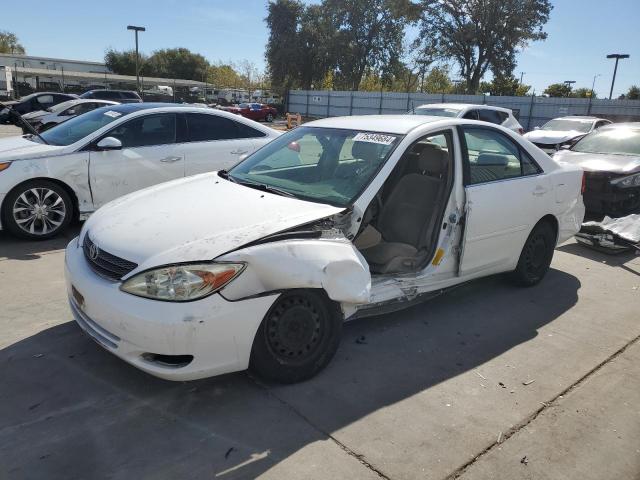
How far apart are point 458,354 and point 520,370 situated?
1.38 ft

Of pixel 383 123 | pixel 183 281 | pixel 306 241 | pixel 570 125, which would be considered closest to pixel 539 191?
pixel 383 123

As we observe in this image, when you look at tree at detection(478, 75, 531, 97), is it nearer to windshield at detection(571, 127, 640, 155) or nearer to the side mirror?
windshield at detection(571, 127, 640, 155)

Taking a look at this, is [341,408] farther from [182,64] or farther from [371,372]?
[182,64]

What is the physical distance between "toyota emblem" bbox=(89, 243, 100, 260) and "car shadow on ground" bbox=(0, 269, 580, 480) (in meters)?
0.71

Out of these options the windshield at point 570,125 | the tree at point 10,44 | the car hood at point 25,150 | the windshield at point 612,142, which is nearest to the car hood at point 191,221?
the car hood at point 25,150

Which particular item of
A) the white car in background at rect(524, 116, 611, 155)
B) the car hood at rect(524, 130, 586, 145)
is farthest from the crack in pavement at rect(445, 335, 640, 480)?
the car hood at rect(524, 130, 586, 145)

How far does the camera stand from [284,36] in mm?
48281

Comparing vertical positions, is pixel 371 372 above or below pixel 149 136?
below

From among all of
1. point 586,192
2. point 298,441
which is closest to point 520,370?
point 298,441

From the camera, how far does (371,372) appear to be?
339cm

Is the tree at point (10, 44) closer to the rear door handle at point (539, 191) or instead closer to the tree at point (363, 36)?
the tree at point (363, 36)

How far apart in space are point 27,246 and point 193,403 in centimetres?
377

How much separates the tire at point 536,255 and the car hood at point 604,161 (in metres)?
3.35

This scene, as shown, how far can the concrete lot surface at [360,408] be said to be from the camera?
2527 millimetres
